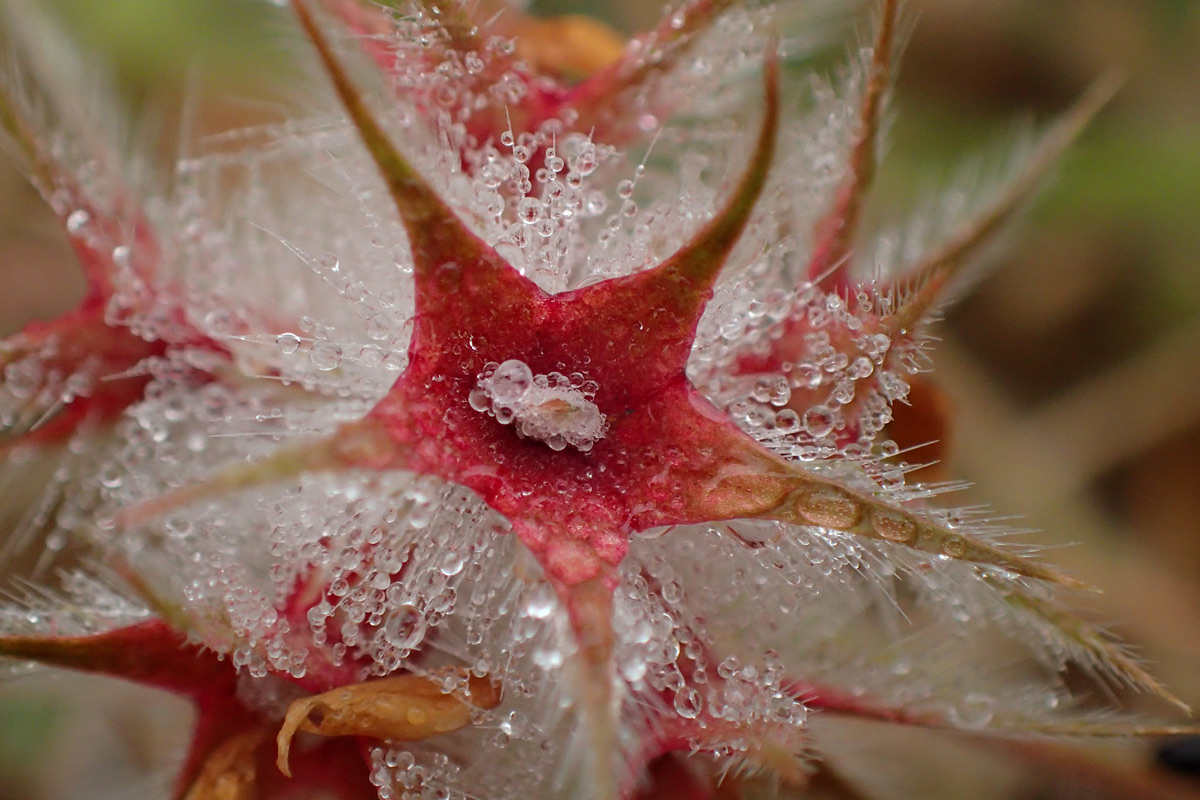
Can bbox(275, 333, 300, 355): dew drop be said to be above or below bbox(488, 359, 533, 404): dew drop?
above

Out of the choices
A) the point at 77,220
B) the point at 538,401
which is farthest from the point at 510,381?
the point at 77,220

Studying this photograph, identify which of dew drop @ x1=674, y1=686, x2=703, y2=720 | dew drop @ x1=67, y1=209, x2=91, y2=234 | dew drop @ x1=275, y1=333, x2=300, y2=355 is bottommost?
dew drop @ x1=674, y1=686, x2=703, y2=720

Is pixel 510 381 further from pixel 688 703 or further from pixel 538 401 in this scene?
pixel 688 703

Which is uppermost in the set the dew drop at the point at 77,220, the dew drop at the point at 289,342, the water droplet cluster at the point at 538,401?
the dew drop at the point at 77,220

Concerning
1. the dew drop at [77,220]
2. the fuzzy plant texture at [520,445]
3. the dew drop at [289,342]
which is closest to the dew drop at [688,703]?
the fuzzy plant texture at [520,445]

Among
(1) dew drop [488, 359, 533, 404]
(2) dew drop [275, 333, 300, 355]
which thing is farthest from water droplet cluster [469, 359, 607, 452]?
(2) dew drop [275, 333, 300, 355]

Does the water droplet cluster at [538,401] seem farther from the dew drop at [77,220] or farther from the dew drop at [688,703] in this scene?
the dew drop at [77,220]

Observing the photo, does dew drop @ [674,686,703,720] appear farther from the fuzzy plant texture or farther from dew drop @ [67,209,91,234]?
dew drop @ [67,209,91,234]

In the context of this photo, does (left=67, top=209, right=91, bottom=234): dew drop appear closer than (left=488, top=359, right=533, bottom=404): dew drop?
No

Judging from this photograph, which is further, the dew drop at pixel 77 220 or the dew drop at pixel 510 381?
the dew drop at pixel 77 220
